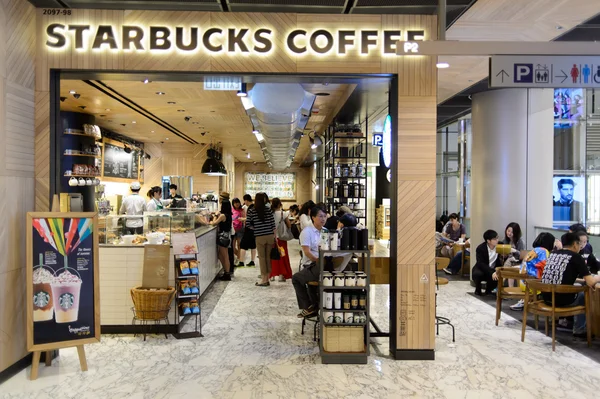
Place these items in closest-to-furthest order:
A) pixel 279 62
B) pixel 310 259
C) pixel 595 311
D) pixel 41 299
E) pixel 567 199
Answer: pixel 41 299 → pixel 279 62 → pixel 310 259 → pixel 595 311 → pixel 567 199

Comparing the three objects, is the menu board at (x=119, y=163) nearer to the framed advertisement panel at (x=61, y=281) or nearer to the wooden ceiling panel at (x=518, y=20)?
Result: the framed advertisement panel at (x=61, y=281)

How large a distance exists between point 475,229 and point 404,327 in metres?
4.71

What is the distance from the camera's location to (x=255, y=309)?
698 cm

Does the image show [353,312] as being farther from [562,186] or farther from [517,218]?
[562,186]

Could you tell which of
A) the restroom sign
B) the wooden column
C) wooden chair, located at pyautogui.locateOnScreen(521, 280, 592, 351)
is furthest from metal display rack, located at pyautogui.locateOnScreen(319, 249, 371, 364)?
the restroom sign

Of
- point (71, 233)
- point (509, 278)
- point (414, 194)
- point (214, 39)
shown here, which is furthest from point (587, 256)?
point (71, 233)

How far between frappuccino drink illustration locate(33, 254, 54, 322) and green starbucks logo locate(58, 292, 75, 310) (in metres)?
0.07

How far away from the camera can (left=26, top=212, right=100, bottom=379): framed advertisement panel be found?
441 centimetres

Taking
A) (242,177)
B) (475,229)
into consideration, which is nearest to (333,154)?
(475,229)

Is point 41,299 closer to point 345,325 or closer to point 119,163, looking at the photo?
point 345,325

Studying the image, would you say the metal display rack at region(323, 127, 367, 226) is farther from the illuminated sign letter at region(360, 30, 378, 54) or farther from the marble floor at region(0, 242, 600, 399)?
the illuminated sign letter at region(360, 30, 378, 54)

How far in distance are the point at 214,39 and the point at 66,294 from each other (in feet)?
9.24

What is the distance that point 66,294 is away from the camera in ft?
14.9

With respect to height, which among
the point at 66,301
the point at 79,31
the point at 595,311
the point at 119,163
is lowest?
the point at 595,311
